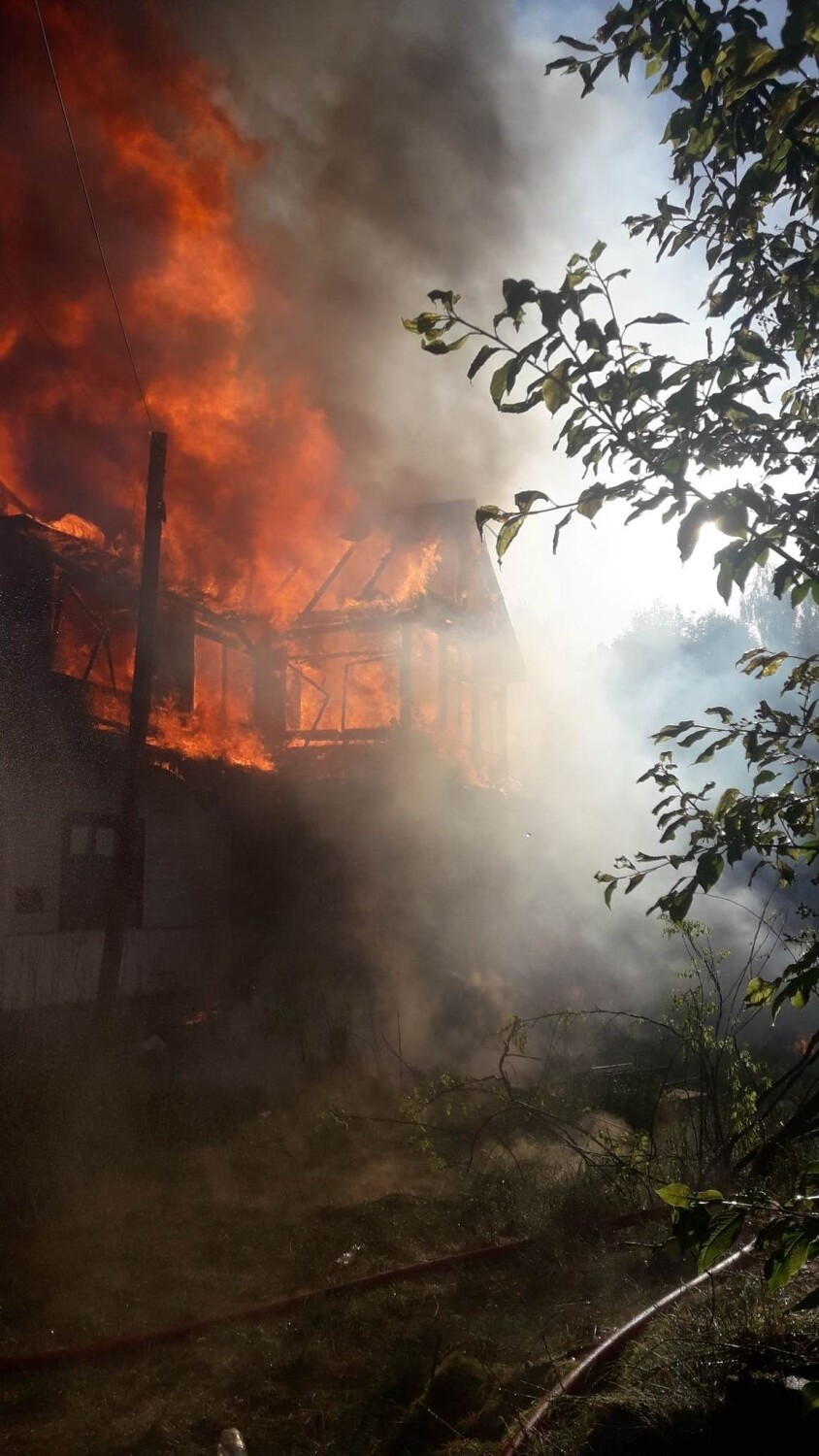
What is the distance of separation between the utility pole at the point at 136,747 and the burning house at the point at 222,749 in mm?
2159

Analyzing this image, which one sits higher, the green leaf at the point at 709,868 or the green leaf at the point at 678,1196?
the green leaf at the point at 709,868

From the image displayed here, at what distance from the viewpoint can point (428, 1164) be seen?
822 cm

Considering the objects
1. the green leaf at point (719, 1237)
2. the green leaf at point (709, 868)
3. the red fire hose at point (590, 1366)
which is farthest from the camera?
the red fire hose at point (590, 1366)

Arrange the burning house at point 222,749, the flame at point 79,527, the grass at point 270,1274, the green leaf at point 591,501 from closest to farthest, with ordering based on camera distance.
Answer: the green leaf at point 591,501, the grass at point 270,1274, the burning house at point 222,749, the flame at point 79,527

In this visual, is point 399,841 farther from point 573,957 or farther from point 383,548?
point 383,548

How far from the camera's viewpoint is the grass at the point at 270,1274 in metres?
4.41

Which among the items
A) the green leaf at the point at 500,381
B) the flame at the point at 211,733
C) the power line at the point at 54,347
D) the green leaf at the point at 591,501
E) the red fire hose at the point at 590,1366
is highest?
the power line at the point at 54,347

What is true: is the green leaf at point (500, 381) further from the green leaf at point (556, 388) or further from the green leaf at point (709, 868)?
the green leaf at point (709, 868)

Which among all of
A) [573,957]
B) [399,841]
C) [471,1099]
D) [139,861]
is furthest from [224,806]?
[573,957]

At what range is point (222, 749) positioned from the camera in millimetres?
17328

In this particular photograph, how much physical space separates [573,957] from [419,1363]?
13056 millimetres

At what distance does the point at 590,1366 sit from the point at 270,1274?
303 centimetres

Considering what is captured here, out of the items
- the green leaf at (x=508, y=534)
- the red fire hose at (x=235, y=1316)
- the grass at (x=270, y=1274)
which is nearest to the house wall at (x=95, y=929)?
the grass at (x=270, y=1274)

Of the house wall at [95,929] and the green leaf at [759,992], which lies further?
the house wall at [95,929]
